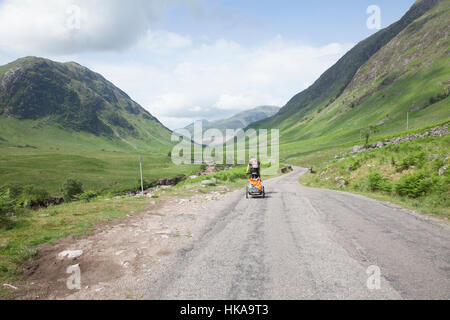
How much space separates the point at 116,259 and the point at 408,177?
18607 millimetres

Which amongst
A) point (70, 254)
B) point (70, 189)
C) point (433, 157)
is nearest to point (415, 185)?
point (433, 157)

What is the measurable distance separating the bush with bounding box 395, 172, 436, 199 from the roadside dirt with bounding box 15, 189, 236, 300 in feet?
46.0

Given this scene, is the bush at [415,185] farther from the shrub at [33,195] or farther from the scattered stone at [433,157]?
the shrub at [33,195]

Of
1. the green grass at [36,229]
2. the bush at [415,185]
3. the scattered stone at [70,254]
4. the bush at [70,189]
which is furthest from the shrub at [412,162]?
the bush at [70,189]

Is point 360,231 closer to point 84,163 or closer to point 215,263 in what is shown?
point 215,263

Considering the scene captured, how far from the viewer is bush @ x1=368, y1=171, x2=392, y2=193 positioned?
61.3ft

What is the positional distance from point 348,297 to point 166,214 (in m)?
9.83

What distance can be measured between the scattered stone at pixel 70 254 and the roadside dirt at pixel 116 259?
105 millimetres

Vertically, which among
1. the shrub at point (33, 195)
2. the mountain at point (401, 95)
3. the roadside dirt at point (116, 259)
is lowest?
the shrub at point (33, 195)

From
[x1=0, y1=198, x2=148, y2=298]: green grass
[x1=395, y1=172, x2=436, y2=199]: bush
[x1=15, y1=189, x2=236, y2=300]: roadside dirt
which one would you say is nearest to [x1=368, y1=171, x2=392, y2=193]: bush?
[x1=395, y1=172, x2=436, y2=199]: bush

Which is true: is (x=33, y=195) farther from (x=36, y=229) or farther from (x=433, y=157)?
(x=433, y=157)

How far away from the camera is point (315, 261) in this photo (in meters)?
6.17

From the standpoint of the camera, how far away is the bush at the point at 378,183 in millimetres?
18672
